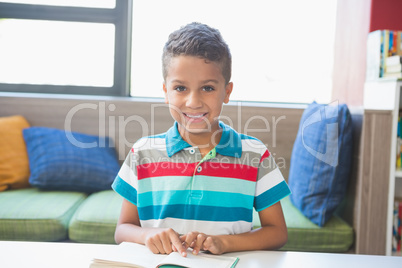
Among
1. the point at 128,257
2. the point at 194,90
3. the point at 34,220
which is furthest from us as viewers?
the point at 34,220

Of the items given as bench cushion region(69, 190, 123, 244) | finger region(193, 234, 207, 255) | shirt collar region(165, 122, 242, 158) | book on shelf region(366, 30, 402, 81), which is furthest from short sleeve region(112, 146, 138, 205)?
book on shelf region(366, 30, 402, 81)

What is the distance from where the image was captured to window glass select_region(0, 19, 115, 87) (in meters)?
2.86

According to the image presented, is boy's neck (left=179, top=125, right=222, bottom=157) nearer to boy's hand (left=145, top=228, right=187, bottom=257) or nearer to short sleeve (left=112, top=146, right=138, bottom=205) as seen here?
short sleeve (left=112, top=146, right=138, bottom=205)

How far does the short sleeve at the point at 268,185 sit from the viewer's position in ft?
3.38

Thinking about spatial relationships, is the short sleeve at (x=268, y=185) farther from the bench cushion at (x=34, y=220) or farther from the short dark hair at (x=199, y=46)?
the bench cushion at (x=34, y=220)

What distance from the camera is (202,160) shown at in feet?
3.43

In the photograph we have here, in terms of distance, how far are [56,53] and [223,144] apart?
2.26 meters

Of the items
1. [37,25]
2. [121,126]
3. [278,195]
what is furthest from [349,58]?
[37,25]

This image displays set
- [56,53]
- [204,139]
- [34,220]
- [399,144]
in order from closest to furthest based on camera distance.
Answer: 1. [204,139]
2. [34,220]
3. [399,144]
4. [56,53]

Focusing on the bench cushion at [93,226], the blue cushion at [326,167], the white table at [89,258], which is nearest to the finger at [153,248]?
the white table at [89,258]

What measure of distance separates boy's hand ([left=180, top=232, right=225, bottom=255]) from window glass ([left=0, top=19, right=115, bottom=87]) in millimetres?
2217

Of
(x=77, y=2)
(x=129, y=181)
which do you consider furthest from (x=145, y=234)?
(x=77, y=2)

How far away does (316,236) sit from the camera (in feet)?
5.82

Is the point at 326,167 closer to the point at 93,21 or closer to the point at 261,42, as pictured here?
the point at 261,42
